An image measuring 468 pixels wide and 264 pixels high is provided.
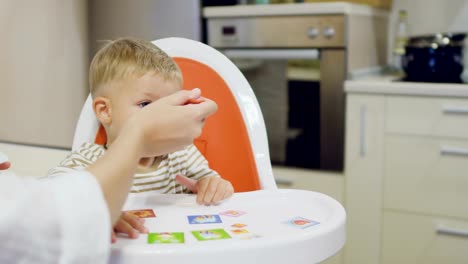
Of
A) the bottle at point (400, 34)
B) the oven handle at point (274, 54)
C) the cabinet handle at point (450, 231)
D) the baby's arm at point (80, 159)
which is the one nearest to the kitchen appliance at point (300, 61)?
the oven handle at point (274, 54)

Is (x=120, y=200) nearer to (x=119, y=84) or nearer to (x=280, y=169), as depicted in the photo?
(x=119, y=84)

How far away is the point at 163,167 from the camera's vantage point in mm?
1179

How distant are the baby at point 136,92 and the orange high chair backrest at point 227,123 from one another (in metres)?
0.12

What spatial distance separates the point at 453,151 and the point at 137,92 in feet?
4.93

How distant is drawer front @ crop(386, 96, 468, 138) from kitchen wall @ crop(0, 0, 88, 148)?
1384 mm

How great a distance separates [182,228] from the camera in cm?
86

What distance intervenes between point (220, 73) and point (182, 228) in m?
0.54

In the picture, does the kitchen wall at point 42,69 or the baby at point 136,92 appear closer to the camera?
the baby at point 136,92

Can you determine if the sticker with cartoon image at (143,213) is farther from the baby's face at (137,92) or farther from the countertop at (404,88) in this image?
the countertop at (404,88)

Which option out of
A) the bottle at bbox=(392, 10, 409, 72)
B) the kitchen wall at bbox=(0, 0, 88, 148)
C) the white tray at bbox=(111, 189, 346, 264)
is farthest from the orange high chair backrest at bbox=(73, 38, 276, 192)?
the bottle at bbox=(392, 10, 409, 72)

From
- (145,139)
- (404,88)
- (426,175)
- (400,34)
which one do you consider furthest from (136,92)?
(400,34)

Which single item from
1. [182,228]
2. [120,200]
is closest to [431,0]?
[182,228]

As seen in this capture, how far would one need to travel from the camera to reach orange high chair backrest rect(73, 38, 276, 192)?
1.25 meters

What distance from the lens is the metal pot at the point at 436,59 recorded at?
2.30m
